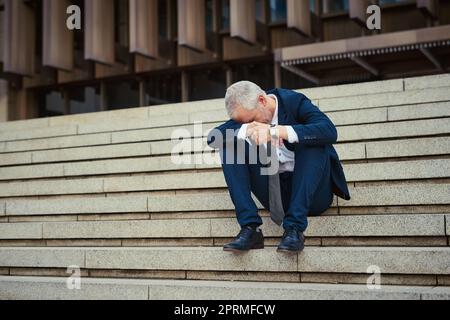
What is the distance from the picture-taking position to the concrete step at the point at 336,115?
502cm

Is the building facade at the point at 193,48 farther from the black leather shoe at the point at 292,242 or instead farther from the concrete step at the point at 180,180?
the black leather shoe at the point at 292,242

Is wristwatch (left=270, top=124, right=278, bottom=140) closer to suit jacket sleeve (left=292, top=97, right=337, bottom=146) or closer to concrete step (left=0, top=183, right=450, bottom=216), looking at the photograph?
suit jacket sleeve (left=292, top=97, right=337, bottom=146)

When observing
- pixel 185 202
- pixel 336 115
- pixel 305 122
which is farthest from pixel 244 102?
pixel 336 115

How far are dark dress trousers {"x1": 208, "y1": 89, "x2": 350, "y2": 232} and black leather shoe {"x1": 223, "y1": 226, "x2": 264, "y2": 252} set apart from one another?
48mm

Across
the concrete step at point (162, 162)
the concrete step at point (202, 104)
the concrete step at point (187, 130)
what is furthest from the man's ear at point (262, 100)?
the concrete step at point (202, 104)

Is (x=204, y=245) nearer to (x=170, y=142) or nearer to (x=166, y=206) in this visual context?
(x=166, y=206)

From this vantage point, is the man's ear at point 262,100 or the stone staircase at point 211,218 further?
the man's ear at point 262,100

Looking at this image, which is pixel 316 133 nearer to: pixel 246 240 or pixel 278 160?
pixel 278 160

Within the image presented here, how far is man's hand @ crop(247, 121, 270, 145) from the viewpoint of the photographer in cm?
307

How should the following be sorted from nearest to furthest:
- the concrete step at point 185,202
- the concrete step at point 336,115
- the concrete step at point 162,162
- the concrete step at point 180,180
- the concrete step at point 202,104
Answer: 1. the concrete step at point 185,202
2. the concrete step at point 180,180
3. the concrete step at point 162,162
4. the concrete step at point 336,115
5. the concrete step at point 202,104

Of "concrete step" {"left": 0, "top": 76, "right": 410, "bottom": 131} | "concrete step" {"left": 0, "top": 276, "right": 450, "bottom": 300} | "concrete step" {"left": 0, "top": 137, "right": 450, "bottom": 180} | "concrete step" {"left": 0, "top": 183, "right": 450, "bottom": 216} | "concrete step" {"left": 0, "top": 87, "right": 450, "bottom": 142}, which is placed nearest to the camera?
"concrete step" {"left": 0, "top": 276, "right": 450, "bottom": 300}

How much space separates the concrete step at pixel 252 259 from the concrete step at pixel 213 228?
0.16 m

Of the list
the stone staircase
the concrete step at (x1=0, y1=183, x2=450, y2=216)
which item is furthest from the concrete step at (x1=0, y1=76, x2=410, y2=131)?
the concrete step at (x1=0, y1=183, x2=450, y2=216)

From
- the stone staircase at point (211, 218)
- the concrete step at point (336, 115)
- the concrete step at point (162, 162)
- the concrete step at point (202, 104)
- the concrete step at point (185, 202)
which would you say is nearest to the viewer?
the stone staircase at point (211, 218)
